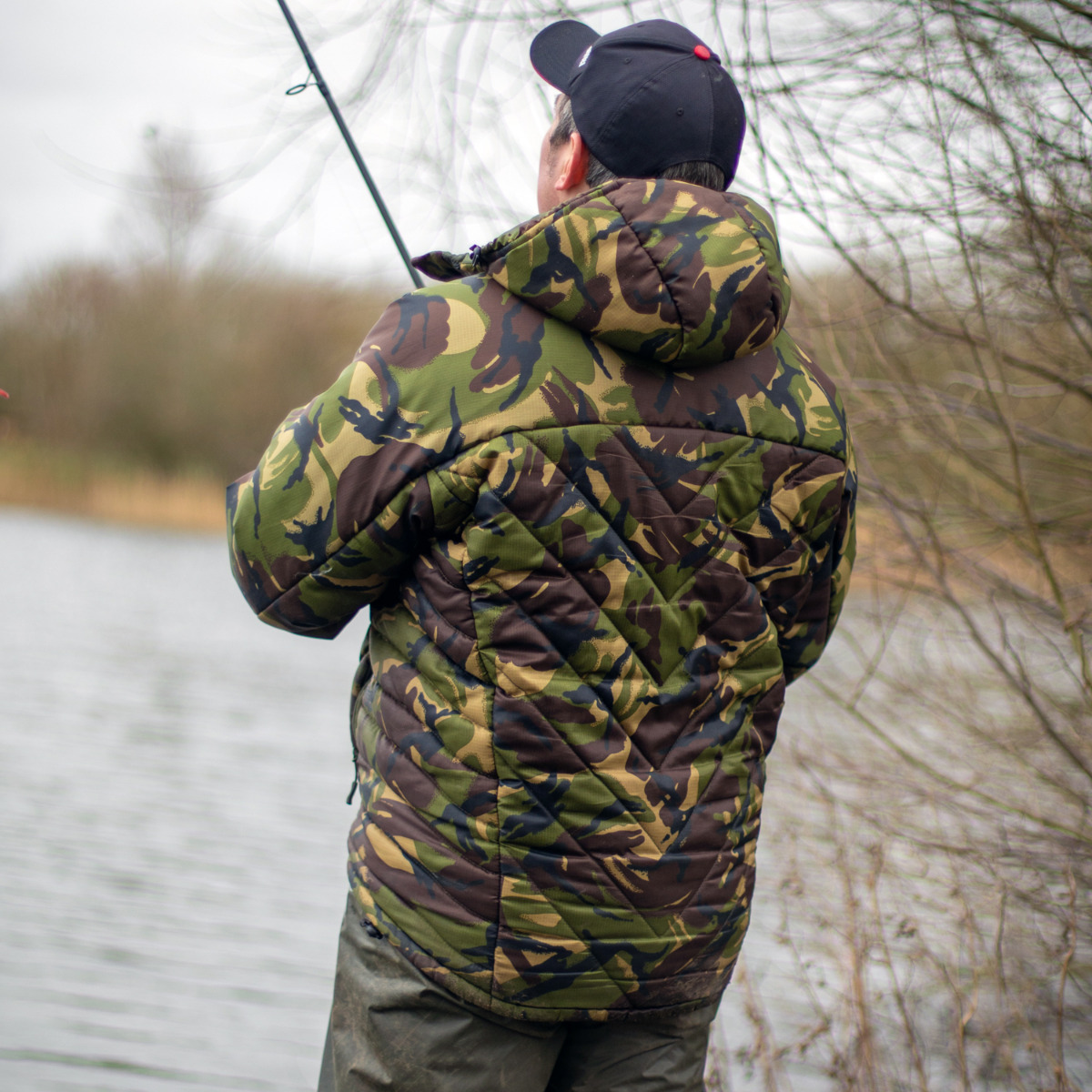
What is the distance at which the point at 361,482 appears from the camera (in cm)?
116

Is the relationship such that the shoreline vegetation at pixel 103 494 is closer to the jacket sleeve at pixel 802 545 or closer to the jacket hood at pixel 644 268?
the jacket sleeve at pixel 802 545

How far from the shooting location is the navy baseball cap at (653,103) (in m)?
1.27

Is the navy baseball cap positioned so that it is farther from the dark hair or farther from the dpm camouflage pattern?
the dpm camouflage pattern

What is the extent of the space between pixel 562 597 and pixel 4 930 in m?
2.85

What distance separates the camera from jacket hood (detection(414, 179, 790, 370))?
114cm

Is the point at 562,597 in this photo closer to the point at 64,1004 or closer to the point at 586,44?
the point at 586,44

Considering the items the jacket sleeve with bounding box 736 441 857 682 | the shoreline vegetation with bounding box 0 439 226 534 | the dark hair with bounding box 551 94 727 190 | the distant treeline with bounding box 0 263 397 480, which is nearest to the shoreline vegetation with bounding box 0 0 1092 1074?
the jacket sleeve with bounding box 736 441 857 682

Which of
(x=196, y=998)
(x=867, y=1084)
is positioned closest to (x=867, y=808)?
(x=867, y=1084)

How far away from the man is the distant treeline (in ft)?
47.4

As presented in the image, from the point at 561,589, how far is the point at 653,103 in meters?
0.55

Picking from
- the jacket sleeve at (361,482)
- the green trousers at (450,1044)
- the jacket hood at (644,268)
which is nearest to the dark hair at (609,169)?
the jacket hood at (644,268)

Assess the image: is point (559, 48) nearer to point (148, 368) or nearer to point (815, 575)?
point (815, 575)

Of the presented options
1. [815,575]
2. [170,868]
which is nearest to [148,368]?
[170,868]

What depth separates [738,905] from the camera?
129 centimetres
